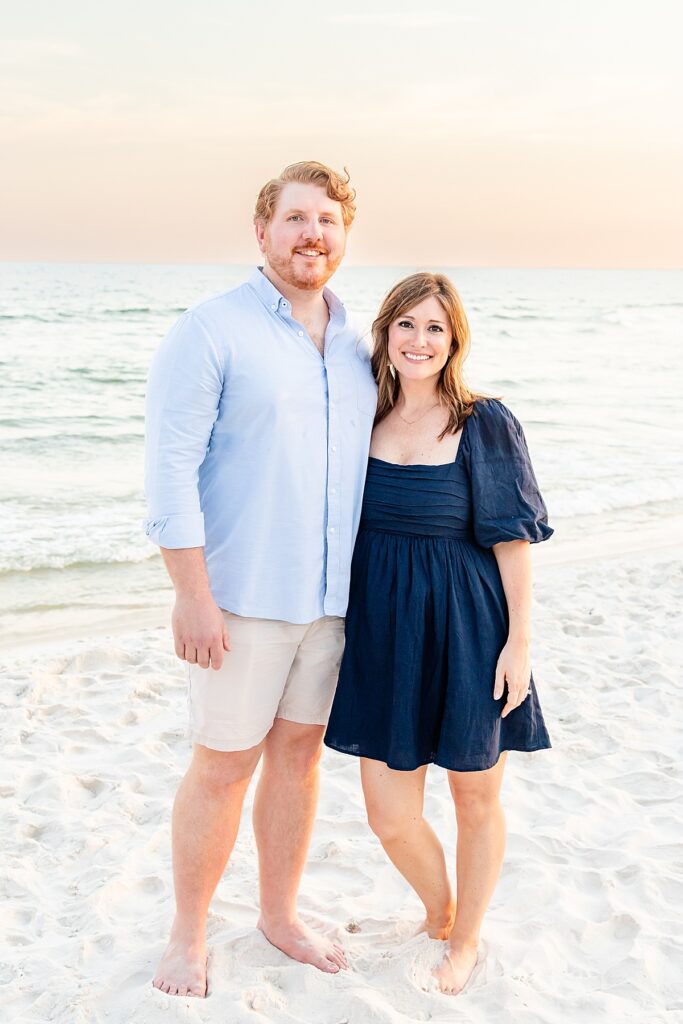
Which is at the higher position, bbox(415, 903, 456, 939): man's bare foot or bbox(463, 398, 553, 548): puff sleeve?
bbox(463, 398, 553, 548): puff sleeve

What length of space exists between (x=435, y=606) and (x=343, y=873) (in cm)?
141

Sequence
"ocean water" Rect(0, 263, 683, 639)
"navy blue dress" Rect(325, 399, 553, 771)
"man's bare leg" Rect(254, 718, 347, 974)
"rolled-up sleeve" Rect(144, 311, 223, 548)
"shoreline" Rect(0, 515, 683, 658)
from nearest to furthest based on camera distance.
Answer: "rolled-up sleeve" Rect(144, 311, 223, 548) → "navy blue dress" Rect(325, 399, 553, 771) → "man's bare leg" Rect(254, 718, 347, 974) → "shoreline" Rect(0, 515, 683, 658) → "ocean water" Rect(0, 263, 683, 639)

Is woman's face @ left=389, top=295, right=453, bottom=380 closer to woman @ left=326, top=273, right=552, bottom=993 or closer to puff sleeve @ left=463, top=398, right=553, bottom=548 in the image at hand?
woman @ left=326, top=273, right=552, bottom=993

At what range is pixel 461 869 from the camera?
9.04ft

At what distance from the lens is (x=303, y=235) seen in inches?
100

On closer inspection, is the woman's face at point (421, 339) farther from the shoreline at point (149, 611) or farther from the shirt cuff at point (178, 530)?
the shoreline at point (149, 611)

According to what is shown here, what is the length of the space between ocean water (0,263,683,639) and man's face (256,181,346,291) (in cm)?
112

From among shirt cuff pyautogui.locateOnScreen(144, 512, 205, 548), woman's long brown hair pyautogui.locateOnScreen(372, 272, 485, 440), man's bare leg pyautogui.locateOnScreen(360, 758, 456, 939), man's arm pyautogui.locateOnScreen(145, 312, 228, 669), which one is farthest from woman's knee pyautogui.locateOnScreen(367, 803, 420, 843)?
woman's long brown hair pyautogui.locateOnScreen(372, 272, 485, 440)

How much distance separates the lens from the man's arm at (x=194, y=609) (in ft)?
8.05

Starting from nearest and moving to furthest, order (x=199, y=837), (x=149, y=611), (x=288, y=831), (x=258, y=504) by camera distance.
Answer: (x=258, y=504) < (x=199, y=837) < (x=288, y=831) < (x=149, y=611)

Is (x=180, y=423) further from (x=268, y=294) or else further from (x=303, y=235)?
(x=303, y=235)

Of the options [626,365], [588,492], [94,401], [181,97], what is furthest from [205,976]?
[181,97]

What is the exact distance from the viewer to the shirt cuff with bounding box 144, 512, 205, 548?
2418 millimetres


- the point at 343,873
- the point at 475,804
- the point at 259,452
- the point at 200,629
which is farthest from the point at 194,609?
the point at 343,873
